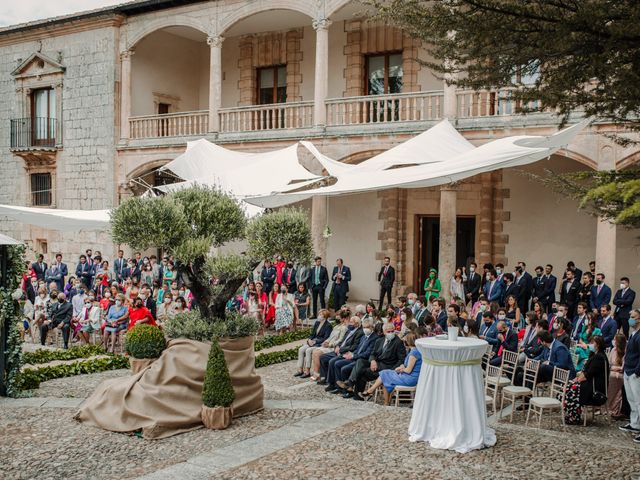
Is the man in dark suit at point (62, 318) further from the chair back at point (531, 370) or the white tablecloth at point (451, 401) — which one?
the chair back at point (531, 370)

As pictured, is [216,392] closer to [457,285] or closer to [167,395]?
[167,395]

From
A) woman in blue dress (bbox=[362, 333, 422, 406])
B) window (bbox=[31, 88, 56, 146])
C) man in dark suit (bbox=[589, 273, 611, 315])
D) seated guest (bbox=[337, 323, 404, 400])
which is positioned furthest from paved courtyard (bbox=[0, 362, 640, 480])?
window (bbox=[31, 88, 56, 146])

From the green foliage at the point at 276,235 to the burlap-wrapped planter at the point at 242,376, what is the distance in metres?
1.14

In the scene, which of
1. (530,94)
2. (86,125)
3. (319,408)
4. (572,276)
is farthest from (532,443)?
(86,125)

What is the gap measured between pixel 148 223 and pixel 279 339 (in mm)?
6429

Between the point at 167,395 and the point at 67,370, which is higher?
the point at 167,395

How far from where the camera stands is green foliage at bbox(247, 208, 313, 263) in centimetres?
873

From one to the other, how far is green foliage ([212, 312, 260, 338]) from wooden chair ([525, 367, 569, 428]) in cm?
338

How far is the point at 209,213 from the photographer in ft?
27.1

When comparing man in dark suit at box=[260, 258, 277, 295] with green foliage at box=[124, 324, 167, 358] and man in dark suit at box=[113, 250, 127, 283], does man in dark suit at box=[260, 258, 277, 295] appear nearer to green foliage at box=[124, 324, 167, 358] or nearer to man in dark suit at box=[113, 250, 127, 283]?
man in dark suit at box=[113, 250, 127, 283]

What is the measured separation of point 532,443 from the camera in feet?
22.7

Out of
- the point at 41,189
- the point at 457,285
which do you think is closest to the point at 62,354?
the point at 457,285

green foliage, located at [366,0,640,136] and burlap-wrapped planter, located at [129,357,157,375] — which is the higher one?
green foliage, located at [366,0,640,136]

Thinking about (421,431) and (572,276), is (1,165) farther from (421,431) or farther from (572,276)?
(421,431)
